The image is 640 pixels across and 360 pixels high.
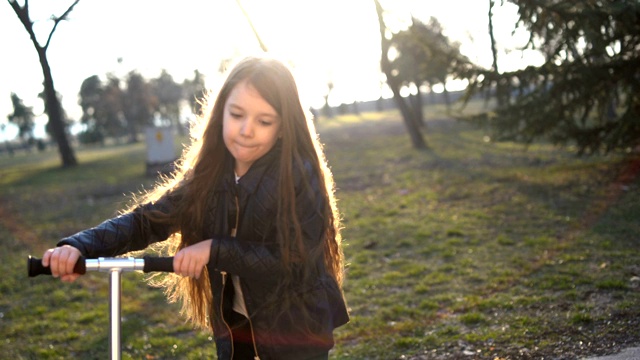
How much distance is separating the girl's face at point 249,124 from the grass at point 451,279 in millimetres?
2686

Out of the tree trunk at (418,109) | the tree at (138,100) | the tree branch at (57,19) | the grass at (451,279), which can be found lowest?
the grass at (451,279)

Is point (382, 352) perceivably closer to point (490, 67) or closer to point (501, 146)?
point (490, 67)

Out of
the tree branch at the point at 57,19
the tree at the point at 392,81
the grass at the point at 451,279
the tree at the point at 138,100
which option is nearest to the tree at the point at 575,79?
the grass at the point at 451,279

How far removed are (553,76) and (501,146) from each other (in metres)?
10.5

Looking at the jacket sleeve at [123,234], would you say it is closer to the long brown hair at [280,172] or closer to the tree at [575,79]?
the long brown hair at [280,172]

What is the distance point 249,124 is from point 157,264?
Answer: 67cm

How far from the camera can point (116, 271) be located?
2.31 metres

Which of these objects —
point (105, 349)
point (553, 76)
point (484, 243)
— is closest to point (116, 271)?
point (105, 349)

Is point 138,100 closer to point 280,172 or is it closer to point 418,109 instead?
point 418,109

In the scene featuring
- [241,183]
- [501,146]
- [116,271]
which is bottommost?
[501,146]

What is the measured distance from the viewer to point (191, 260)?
7.82 ft

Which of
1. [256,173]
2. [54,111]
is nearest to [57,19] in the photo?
[54,111]

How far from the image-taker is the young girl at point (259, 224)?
2.59 metres

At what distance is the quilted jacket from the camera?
2621 millimetres
